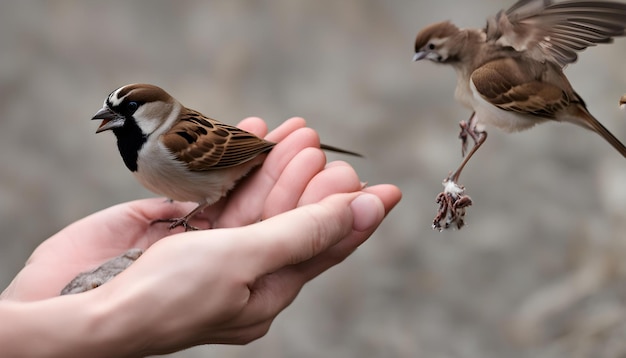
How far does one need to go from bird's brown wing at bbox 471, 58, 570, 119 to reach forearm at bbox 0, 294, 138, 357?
Result: 561 millimetres

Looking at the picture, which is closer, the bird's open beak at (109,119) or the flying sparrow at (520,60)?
the flying sparrow at (520,60)

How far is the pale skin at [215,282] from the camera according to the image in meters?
0.99

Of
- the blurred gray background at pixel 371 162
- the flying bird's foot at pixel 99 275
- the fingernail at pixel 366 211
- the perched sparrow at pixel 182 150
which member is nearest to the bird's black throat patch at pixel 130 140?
the perched sparrow at pixel 182 150

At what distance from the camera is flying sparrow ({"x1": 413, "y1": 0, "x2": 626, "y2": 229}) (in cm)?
75

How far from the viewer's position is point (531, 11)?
31.3 inches

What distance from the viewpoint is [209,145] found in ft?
4.62

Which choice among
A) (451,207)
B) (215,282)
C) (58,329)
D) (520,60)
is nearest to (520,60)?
(520,60)

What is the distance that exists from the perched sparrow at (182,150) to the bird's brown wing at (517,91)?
1.64ft

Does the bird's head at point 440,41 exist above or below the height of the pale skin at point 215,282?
above

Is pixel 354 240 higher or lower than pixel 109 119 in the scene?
lower

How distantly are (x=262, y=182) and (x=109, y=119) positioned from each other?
330 millimetres

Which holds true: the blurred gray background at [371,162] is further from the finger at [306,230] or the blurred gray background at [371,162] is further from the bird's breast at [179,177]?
the finger at [306,230]

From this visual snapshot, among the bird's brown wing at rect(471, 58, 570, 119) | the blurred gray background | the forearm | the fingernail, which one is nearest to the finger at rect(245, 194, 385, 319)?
the fingernail

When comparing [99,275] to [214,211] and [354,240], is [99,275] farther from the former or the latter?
[354,240]
